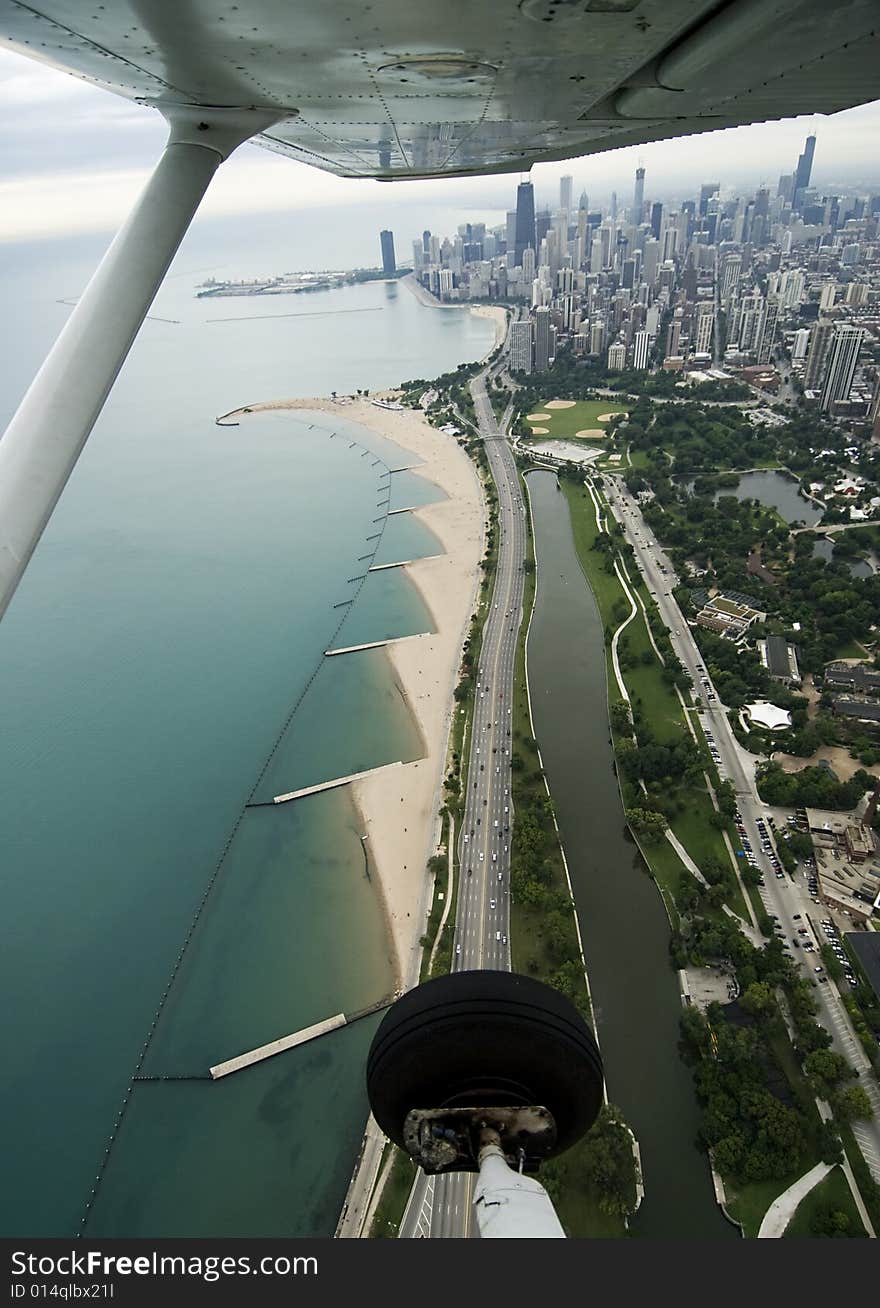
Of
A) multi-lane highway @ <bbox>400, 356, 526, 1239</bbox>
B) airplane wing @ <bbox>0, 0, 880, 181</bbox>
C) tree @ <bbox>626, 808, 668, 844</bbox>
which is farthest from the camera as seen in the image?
tree @ <bbox>626, 808, 668, 844</bbox>

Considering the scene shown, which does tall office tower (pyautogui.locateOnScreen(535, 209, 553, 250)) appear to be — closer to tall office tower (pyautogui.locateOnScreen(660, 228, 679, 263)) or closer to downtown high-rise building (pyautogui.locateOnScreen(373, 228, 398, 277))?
tall office tower (pyautogui.locateOnScreen(660, 228, 679, 263))

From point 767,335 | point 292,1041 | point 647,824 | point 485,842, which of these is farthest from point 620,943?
point 767,335

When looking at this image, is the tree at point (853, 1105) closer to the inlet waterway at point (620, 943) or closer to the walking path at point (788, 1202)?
the walking path at point (788, 1202)

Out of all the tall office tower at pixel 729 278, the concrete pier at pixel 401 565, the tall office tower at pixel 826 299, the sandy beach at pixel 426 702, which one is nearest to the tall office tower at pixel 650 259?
the tall office tower at pixel 729 278

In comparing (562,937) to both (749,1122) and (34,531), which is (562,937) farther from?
(34,531)

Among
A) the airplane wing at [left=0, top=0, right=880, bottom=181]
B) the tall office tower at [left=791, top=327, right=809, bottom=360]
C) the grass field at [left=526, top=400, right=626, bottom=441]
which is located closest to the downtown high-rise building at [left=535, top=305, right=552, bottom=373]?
the grass field at [left=526, top=400, right=626, bottom=441]

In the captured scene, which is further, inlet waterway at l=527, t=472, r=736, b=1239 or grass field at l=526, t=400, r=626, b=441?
grass field at l=526, t=400, r=626, b=441
